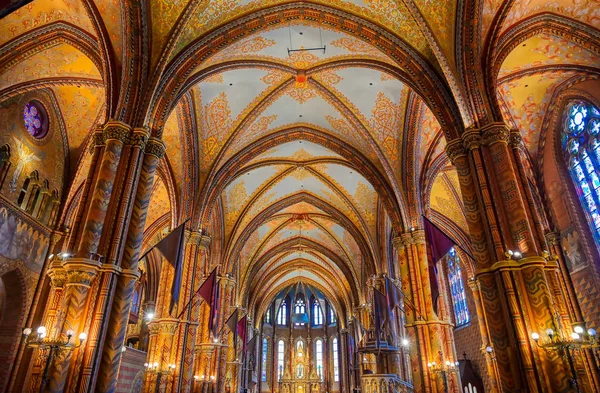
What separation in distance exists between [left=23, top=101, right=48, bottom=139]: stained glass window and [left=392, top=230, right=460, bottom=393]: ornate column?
12195 mm

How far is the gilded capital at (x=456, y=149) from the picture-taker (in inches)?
333

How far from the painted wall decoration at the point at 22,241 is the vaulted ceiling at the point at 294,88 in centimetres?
133

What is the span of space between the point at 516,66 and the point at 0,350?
1620 cm

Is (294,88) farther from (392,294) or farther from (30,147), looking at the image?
(30,147)

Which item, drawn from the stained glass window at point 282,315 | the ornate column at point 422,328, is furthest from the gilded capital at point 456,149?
the stained glass window at point 282,315

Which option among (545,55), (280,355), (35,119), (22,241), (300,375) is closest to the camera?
(545,55)

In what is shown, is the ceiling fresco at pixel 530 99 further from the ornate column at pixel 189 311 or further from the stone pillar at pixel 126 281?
the ornate column at pixel 189 311

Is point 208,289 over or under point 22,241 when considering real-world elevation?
under

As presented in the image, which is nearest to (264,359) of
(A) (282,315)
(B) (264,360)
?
(B) (264,360)

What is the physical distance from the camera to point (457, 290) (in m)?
20.9

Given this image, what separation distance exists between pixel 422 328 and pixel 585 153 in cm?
674

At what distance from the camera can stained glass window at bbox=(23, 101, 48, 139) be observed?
12.4m

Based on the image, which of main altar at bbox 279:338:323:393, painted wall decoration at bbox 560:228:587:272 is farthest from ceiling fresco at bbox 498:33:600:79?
main altar at bbox 279:338:323:393

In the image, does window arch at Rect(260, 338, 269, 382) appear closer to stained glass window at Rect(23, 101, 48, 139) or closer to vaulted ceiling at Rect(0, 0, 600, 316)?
vaulted ceiling at Rect(0, 0, 600, 316)
